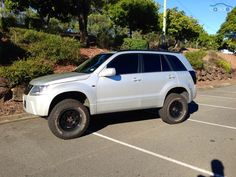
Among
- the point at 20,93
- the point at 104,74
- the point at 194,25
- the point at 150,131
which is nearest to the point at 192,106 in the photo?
the point at 150,131

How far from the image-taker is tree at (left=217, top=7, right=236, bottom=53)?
36.6m

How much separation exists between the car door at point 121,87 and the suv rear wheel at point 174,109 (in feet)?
3.00

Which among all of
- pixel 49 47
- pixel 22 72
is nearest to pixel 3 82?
pixel 22 72

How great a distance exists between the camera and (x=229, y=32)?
123ft

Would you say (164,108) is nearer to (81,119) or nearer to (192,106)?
(81,119)

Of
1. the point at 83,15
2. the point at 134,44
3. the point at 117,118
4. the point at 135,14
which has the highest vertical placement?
the point at 135,14

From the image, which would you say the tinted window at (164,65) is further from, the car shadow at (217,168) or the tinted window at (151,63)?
the car shadow at (217,168)

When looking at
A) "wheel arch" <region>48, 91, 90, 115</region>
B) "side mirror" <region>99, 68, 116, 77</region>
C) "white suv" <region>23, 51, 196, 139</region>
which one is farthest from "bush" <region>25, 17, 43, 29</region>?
"side mirror" <region>99, 68, 116, 77</region>

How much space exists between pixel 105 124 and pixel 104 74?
5.52 ft

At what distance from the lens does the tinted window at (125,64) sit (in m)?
7.36

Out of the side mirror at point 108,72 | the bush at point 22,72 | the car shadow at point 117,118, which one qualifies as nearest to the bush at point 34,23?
the bush at point 22,72

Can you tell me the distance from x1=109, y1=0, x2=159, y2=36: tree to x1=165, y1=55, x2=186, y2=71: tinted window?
17123 millimetres

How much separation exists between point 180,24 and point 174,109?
26169 millimetres

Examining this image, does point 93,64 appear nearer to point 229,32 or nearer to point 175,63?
point 175,63
